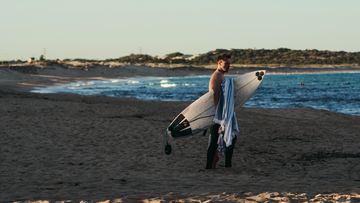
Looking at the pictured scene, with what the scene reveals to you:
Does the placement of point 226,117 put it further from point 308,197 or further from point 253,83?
point 308,197

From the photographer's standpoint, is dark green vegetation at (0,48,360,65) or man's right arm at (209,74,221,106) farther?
dark green vegetation at (0,48,360,65)

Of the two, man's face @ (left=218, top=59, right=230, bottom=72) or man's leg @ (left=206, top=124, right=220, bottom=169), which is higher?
man's face @ (left=218, top=59, right=230, bottom=72)

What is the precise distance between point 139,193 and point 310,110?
1762cm

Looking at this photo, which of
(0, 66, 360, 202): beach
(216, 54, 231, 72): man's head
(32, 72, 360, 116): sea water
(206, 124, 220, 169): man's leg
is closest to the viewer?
(0, 66, 360, 202): beach

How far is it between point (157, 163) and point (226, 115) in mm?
1628

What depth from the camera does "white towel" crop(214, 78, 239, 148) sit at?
29.6ft

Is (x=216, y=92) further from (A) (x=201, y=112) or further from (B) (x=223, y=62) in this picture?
(A) (x=201, y=112)

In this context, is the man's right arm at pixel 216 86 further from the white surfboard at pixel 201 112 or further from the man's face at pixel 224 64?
the white surfboard at pixel 201 112

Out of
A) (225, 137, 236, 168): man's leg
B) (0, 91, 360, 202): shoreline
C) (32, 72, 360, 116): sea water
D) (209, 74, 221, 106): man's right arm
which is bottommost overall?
(32, 72, 360, 116): sea water

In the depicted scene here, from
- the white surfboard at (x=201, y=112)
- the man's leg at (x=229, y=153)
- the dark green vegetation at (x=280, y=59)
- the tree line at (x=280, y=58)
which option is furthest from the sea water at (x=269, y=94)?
the tree line at (x=280, y=58)

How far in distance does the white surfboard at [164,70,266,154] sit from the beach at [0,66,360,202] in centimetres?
50

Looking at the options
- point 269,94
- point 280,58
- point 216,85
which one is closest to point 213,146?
point 216,85

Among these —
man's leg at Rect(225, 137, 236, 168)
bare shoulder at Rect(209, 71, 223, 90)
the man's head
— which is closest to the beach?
man's leg at Rect(225, 137, 236, 168)

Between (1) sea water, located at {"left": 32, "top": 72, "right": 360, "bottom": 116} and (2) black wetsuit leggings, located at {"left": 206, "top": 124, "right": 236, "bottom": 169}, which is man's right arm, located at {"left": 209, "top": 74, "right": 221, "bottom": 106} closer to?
(2) black wetsuit leggings, located at {"left": 206, "top": 124, "right": 236, "bottom": 169}
